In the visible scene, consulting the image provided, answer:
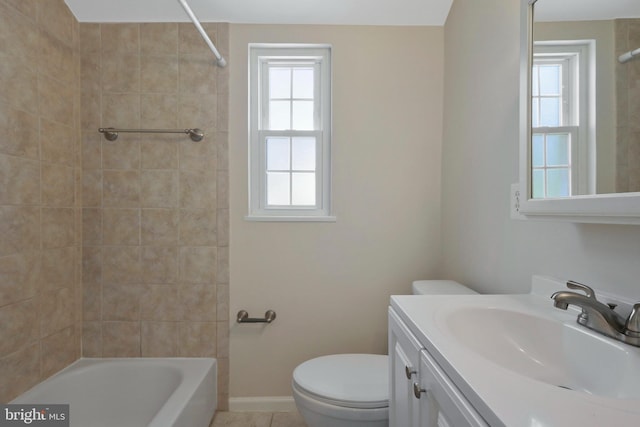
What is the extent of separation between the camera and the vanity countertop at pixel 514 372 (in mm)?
440

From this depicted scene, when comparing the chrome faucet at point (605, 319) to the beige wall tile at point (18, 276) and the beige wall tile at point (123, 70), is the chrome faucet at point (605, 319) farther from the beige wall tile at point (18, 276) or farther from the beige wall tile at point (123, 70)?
the beige wall tile at point (123, 70)

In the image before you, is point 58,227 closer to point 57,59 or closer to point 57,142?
point 57,142

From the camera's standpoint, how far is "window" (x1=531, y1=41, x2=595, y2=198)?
2.57 ft

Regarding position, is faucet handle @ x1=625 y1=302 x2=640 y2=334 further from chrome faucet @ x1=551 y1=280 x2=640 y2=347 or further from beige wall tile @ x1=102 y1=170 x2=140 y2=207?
beige wall tile @ x1=102 y1=170 x2=140 y2=207

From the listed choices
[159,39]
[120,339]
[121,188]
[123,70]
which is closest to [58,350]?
[120,339]

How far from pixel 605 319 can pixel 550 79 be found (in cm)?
64

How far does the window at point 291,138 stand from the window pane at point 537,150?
110 centimetres

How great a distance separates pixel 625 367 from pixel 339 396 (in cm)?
90

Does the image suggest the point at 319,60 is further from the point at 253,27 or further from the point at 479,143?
the point at 479,143

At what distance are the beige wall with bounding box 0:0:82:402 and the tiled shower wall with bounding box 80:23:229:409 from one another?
0.26 ft

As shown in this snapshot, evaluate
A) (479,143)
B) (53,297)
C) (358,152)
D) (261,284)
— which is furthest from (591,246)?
(53,297)

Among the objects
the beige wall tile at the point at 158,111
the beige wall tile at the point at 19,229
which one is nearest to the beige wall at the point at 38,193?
the beige wall tile at the point at 19,229

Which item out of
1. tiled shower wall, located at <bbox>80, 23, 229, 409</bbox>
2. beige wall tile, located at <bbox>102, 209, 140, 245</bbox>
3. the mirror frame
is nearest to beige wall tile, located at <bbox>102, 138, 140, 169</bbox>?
tiled shower wall, located at <bbox>80, 23, 229, 409</bbox>

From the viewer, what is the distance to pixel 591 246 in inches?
34.8
